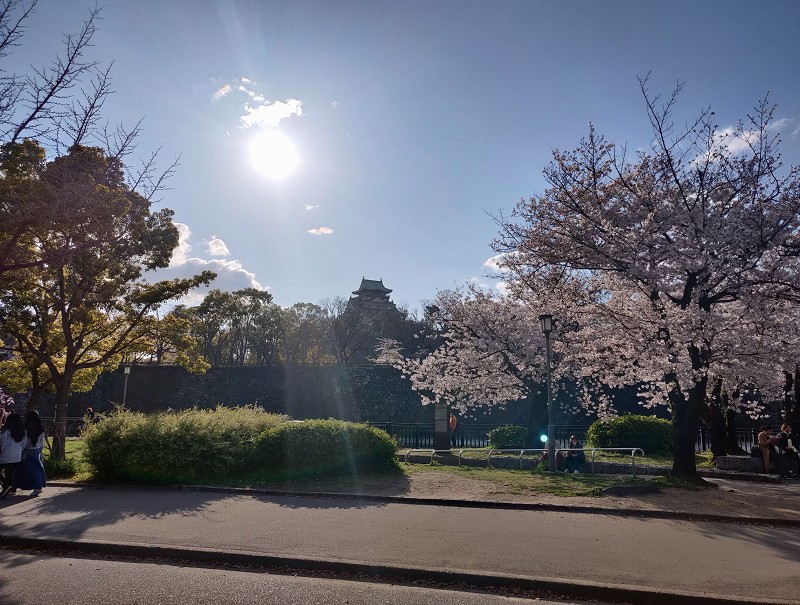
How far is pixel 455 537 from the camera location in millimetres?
6578

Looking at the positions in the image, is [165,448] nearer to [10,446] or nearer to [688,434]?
[10,446]

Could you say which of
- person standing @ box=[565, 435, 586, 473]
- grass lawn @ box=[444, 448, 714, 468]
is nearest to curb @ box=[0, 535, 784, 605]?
person standing @ box=[565, 435, 586, 473]

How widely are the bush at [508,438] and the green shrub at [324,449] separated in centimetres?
925

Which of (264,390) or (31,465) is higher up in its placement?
(264,390)

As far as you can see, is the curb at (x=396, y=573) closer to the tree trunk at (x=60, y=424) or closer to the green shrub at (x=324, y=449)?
the green shrub at (x=324, y=449)

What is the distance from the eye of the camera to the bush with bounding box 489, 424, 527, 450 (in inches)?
794

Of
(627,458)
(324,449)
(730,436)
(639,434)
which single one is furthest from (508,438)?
(324,449)

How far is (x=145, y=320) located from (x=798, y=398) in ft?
66.0

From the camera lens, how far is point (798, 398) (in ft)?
57.6

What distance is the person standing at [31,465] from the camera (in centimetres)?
959

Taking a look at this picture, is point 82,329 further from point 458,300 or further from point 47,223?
point 458,300

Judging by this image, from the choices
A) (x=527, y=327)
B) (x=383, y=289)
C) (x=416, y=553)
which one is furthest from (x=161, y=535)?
(x=383, y=289)

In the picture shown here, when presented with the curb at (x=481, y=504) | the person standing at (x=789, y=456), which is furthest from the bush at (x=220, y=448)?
the person standing at (x=789, y=456)

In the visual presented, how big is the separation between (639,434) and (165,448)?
1452 cm
